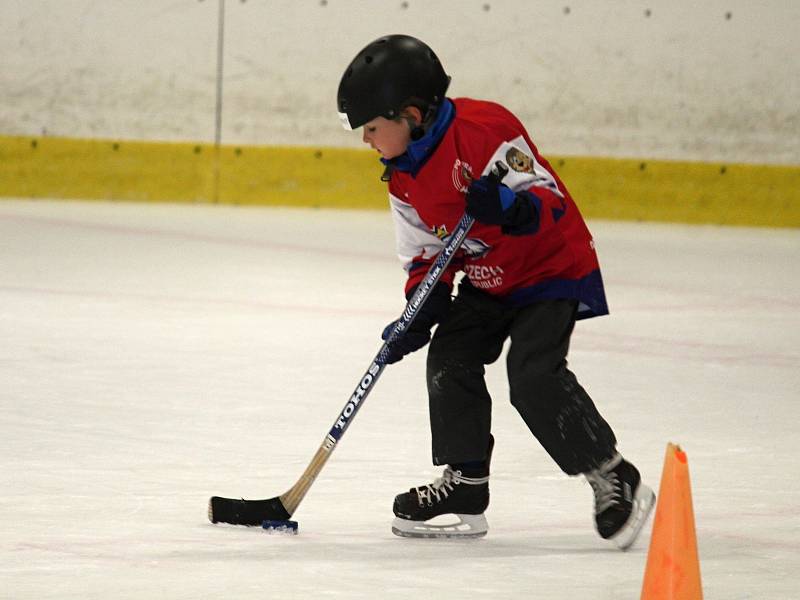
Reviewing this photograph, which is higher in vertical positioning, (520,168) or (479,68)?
Answer: (520,168)

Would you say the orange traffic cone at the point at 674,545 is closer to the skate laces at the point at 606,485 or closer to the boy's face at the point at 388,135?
the skate laces at the point at 606,485

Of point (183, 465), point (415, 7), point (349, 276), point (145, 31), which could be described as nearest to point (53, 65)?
point (145, 31)

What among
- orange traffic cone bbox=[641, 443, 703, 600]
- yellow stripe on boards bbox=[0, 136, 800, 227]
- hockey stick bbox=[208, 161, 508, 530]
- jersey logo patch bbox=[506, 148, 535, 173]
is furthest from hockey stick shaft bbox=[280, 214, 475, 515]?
yellow stripe on boards bbox=[0, 136, 800, 227]

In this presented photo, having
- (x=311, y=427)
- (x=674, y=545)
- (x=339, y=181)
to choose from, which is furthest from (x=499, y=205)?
(x=339, y=181)

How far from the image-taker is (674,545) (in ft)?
6.94

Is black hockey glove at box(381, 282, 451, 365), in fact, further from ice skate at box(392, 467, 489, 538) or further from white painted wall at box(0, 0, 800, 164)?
white painted wall at box(0, 0, 800, 164)

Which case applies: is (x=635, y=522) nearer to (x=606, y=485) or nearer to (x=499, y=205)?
(x=606, y=485)

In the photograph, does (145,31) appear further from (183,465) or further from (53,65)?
(183,465)

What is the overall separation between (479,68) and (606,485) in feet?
20.6

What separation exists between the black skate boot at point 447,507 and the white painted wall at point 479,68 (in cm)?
604

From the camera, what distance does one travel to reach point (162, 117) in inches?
340

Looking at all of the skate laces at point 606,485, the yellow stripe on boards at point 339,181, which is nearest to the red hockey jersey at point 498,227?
the skate laces at point 606,485

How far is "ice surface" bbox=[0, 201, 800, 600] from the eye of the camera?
2371mm

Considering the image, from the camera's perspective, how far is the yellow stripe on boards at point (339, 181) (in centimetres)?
859
